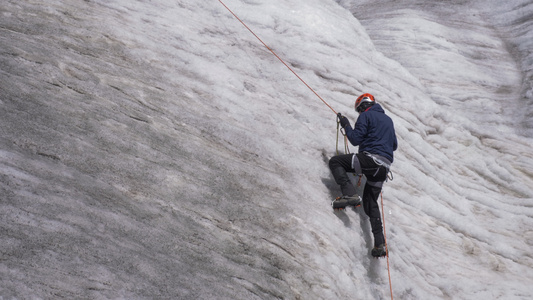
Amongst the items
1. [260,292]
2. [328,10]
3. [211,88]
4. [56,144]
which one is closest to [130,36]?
[211,88]

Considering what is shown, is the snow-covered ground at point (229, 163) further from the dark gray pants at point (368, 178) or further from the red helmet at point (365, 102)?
the red helmet at point (365, 102)

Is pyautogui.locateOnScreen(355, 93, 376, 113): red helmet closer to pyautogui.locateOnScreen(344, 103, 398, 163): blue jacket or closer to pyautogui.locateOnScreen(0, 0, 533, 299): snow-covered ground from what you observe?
pyautogui.locateOnScreen(344, 103, 398, 163): blue jacket

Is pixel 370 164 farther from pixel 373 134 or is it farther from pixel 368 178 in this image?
pixel 373 134

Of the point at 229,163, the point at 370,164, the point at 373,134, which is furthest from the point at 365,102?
the point at 229,163

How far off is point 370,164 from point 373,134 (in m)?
0.68

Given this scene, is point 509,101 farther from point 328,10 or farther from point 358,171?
point 358,171

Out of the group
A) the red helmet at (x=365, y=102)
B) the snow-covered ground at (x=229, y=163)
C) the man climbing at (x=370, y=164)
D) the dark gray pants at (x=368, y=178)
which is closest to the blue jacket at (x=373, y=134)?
the man climbing at (x=370, y=164)

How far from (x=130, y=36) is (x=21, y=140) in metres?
4.22

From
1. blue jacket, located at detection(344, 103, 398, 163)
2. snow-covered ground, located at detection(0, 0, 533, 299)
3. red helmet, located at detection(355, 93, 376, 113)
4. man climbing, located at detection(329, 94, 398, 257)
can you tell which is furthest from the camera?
red helmet, located at detection(355, 93, 376, 113)

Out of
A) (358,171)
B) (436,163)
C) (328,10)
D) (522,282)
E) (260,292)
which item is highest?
(328,10)

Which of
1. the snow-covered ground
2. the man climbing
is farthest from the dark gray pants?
the snow-covered ground

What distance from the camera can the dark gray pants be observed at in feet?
26.1

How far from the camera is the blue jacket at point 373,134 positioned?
8164 millimetres

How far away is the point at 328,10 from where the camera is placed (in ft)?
48.0
